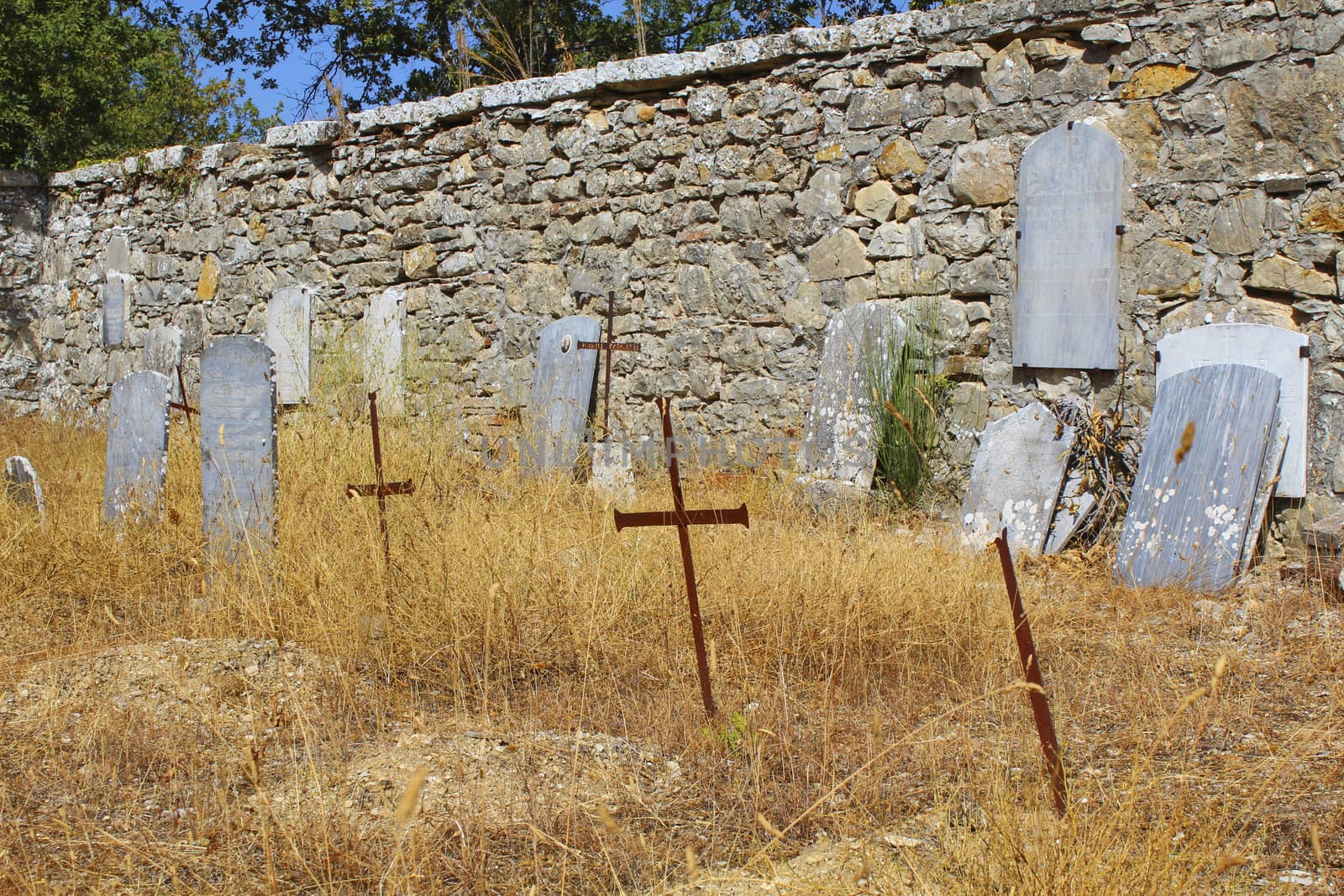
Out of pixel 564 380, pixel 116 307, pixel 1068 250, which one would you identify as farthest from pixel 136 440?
pixel 116 307

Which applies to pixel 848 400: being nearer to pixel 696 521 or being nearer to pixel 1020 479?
pixel 1020 479

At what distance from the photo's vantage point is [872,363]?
6.59 m

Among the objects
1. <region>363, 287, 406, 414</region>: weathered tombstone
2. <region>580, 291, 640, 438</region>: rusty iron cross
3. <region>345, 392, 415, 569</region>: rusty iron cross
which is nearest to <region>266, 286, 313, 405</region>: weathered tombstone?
<region>363, 287, 406, 414</region>: weathered tombstone

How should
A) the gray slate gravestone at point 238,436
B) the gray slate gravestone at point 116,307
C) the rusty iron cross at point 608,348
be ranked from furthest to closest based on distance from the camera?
1. the gray slate gravestone at point 116,307
2. the rusty iron cross at point 608,348
3. the gray slate gravestone at point 238,436

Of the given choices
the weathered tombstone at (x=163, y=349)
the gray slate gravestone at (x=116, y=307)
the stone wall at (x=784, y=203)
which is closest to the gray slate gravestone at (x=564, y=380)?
the stone wall at (x=784, y=203)

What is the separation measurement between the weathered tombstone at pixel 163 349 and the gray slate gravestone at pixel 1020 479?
7.69 m

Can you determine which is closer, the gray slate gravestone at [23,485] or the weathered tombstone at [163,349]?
the gray slate gravestone at [23,485]

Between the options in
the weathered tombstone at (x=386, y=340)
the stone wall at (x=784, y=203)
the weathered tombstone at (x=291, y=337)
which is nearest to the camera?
the stone wall at (x=784, y=203)

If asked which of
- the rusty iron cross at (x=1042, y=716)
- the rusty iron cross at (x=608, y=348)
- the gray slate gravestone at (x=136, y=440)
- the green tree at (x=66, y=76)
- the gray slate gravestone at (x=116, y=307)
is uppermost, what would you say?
the green tree at (x=66, y=76)

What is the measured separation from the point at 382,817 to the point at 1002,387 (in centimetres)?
454

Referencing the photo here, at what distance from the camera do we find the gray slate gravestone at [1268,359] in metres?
5.43

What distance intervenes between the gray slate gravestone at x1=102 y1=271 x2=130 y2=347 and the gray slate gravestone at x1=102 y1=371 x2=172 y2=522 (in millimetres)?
5712

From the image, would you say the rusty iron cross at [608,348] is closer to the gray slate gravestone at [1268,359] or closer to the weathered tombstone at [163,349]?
the gray slate gravestone at [1268,359]

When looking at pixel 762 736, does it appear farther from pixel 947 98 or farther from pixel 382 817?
pixel 947 98
